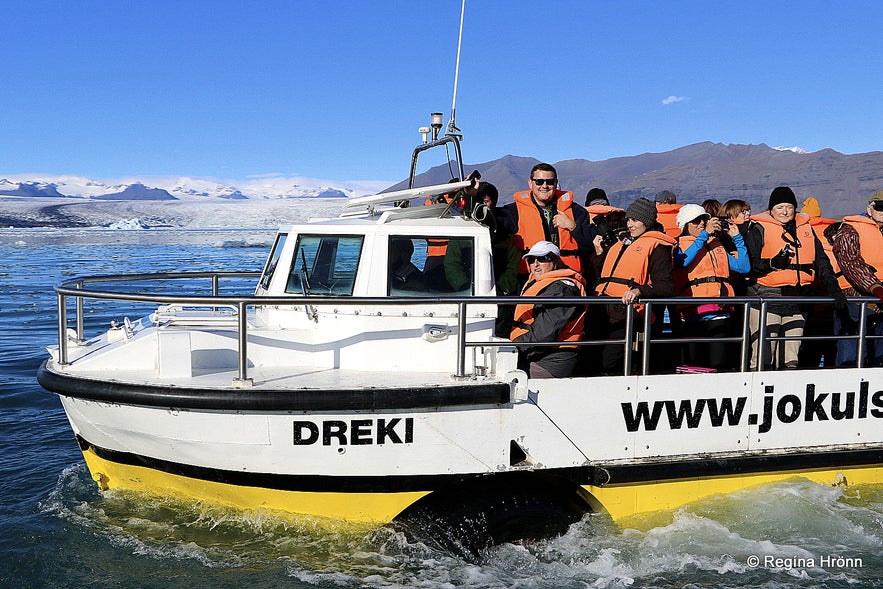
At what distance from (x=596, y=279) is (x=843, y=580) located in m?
2.38

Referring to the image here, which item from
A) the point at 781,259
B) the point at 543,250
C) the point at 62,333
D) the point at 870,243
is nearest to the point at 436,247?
the point at 543,250

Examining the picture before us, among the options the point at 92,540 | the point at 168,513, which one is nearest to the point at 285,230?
the point at 168,513

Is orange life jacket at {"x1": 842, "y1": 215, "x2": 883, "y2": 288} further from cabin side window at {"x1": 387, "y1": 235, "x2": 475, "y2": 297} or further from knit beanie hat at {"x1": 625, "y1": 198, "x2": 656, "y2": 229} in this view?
cabin side window at {"x1": 387, "y1": 235, "x2": 475, "y2": 297}

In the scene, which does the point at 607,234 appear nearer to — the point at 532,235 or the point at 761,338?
the point at 532,235

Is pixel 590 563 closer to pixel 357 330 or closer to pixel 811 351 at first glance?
pixel 357 330

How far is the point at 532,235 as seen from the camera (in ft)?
16.9

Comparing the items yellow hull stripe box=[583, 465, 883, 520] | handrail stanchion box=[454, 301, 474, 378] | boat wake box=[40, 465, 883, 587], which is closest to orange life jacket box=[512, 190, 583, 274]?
handrail stanchion box=[454, 301, 474, 378]

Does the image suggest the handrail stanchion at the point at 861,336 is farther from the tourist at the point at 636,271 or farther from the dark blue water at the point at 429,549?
the tourist at the point at 636,271

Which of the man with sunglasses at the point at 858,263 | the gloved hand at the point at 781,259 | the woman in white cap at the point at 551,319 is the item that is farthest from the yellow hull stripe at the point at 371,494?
the gloved hand at the point at 781,259

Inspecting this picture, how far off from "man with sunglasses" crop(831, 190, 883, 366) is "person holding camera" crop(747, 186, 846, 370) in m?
0.18

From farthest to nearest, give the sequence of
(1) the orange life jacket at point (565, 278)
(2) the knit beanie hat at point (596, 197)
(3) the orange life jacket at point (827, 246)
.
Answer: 1. (2) the knit beanie hat at point (596, 197)
2. (3) the orange life jacket at point (827, 246)
3. (1) the orange life jacket at point (565, 278)

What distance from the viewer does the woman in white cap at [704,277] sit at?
5020 mm

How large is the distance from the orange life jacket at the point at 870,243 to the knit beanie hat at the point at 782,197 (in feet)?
1.25

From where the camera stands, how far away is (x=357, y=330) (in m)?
4.51
